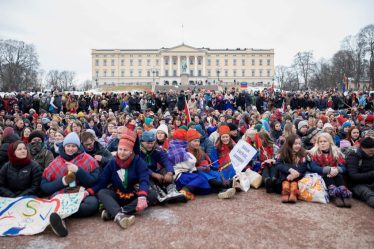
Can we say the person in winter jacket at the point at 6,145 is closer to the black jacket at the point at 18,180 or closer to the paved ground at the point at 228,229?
the black jacket at the point at 18,180

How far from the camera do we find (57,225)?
3.63m

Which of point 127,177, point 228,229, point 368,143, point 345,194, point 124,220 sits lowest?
point 228,229

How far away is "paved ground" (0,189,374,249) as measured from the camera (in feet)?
11.4

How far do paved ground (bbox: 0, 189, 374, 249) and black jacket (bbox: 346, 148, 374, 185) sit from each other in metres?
0.40

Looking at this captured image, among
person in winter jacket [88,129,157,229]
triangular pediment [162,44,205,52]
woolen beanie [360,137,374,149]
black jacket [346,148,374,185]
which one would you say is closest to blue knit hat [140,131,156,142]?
person in winter jacket [88,129,157,229]

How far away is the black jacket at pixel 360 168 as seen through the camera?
486cm

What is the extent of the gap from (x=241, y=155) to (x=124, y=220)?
8.83 feet

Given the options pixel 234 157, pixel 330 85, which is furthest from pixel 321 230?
pixel 330 85

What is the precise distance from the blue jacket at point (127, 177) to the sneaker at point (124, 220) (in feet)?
1.57

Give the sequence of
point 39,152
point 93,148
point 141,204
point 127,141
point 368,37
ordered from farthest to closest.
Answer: point 368,37 < point 93,148 < point 39,152 < point 127,141 < point 141,204

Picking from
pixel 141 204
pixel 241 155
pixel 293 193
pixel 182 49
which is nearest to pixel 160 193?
pixel 141 204

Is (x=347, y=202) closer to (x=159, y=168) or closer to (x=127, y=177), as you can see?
(x=159, y=168)

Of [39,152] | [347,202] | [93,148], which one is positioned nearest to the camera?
[347,202]

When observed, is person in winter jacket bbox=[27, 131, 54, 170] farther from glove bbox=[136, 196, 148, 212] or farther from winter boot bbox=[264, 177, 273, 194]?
winter boot bbox=[264, 177, 273, 194]
